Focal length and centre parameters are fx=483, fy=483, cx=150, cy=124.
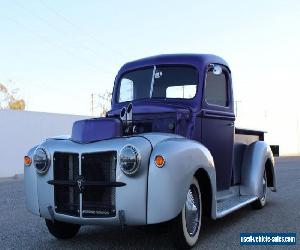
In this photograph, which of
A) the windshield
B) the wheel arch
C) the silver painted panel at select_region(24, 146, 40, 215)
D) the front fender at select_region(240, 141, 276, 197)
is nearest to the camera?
the silver painted panel at select_region(24, 146, 40, 215)

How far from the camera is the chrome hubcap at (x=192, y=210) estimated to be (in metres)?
4.93

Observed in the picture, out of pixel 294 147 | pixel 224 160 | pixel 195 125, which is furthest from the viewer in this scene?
pixel 294 147

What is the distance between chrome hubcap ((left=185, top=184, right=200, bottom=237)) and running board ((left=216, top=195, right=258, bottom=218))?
1.34 feet

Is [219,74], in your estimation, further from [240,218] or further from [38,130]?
[38,130]

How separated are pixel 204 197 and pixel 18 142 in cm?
→ 1585

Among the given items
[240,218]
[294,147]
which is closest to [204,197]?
[240,218]

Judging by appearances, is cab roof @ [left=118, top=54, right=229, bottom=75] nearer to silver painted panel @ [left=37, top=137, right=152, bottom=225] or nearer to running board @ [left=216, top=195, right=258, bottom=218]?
running board @ [left=216, top=195, right=258, bottom=218]

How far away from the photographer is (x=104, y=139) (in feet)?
15.9

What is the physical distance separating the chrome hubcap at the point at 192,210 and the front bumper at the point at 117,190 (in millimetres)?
625

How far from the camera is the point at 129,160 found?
4.49 metres

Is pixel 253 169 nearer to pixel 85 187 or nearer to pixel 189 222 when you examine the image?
pixel 189 222

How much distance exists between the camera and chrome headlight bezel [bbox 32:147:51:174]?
496cm

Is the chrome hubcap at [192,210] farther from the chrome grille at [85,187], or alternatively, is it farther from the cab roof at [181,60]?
the cab roof at [181,60]

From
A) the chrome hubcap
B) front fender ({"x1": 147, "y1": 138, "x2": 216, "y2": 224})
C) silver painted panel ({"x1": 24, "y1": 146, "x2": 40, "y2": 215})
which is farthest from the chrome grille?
the chrome hubcap
